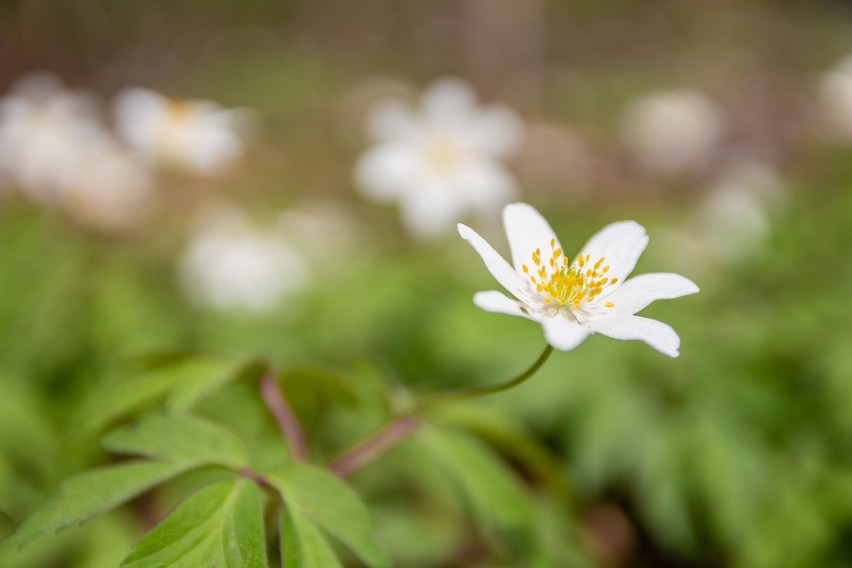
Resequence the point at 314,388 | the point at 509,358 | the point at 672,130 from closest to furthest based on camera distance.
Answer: the point at 314,388 → the point at 509,358 → the point at 672,130

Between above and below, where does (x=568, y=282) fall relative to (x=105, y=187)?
below

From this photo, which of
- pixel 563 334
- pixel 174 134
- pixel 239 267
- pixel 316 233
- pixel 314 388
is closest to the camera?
pixel 563 334

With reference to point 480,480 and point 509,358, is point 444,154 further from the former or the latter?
point 480,480

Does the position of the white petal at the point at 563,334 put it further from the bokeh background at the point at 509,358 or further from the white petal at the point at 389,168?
the white petal at the point at 389,168

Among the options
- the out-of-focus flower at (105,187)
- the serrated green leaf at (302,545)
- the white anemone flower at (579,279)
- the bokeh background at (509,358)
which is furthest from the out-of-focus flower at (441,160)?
the serrated green leaf at (302,545)

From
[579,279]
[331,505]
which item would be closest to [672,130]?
[579,279]
